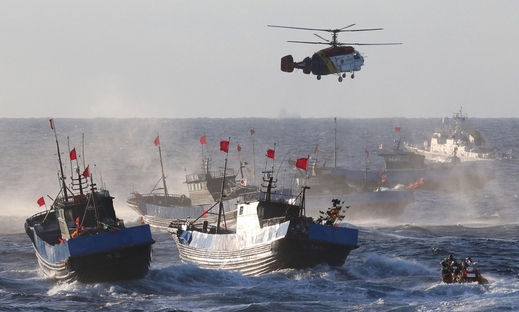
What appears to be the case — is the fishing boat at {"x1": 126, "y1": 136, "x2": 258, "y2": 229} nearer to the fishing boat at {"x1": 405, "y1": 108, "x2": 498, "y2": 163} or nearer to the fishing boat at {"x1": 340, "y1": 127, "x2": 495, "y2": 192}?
the fishing boat at {"x1": 340, "y1": 127, "x2": 495, "y2": 192}

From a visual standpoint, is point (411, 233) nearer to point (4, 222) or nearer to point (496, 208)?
point (496, 208)

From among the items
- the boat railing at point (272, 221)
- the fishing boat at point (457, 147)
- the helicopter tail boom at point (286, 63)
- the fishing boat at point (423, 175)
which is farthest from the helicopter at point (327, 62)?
the fishing boat at point (457, 147)

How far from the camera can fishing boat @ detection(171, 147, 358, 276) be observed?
187ft

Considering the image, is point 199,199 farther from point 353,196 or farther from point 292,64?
point 292,64

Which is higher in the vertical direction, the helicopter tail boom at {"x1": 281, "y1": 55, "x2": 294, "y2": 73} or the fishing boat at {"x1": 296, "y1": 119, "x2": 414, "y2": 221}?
the helicopter tail boom at {"x1": 281, "y1": 55, "x2": 294, "y2": 73}

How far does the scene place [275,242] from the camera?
57188 mm

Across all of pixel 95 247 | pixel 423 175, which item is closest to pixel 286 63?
pixel 95 247

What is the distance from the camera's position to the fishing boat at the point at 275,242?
57.0m

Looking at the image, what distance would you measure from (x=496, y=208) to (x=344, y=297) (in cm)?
6959

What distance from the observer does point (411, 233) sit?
84.2 m

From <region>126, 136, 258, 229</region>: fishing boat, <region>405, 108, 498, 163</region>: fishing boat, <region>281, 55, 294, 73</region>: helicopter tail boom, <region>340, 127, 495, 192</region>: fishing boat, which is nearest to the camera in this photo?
<region>281, 55, 294, 73</region>: helicopter tail boom

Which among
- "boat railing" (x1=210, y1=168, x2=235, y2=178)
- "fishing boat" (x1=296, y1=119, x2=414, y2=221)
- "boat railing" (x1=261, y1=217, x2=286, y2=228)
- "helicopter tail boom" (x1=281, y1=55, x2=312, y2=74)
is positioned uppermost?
"helicopter tail boom" (x1=281, y1=55, x2=312, y2=74)

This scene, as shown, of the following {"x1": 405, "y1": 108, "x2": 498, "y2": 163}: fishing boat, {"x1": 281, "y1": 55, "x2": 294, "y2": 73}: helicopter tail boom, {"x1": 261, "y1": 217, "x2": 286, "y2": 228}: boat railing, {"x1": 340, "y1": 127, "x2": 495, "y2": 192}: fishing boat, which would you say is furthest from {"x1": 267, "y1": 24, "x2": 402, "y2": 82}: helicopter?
{"x1": 405, "y1": 108, "x2": 498, "y2": 163}: fishing boat

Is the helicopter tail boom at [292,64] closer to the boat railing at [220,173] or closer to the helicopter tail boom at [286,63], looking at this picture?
the helicopter tail boom at [286,63]
